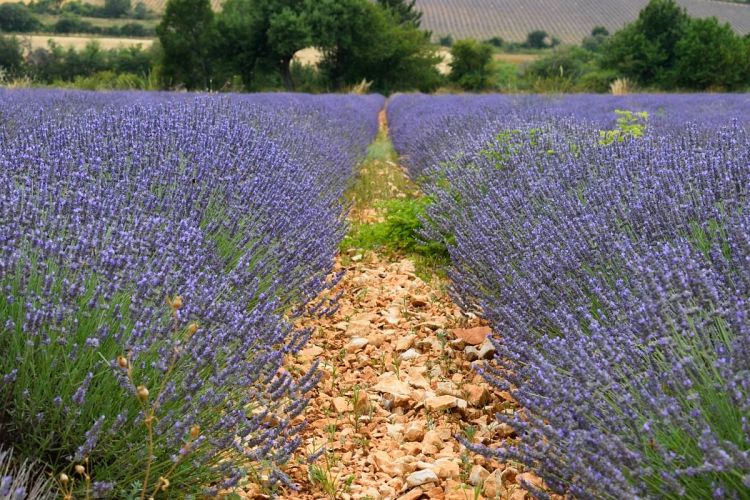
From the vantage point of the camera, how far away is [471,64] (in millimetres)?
30391

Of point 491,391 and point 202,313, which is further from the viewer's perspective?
point 491,391

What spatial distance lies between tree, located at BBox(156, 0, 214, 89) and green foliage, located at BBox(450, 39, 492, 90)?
35.6ft

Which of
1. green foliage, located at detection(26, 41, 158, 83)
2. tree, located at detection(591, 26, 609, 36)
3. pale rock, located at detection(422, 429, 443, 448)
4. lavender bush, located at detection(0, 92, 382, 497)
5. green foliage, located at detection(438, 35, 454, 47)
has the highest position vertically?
tree, located at detection(591, 26, 609, 36)

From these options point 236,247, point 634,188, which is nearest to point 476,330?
point 634,188

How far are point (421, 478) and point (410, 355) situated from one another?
0.98 metres

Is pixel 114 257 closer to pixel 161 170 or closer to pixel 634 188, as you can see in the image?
pixel 161 170

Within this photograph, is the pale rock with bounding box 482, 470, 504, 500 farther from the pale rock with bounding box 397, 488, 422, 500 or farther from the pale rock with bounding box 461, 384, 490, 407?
the pale rock with bounding box 461, 384, 490, 407

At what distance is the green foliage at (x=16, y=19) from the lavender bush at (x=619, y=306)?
4651 centimetres

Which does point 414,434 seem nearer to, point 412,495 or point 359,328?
point 412,495

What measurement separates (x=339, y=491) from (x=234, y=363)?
1.76 ft

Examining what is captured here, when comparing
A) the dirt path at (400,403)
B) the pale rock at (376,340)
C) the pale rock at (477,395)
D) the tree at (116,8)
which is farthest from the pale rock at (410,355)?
the tree at (116,8)

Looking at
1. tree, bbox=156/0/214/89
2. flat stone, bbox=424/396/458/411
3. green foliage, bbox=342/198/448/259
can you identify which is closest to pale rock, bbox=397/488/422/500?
flat stone, bbox=424/396/458/411

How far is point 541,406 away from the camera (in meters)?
1.46

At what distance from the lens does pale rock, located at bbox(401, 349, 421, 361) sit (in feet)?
9.46
